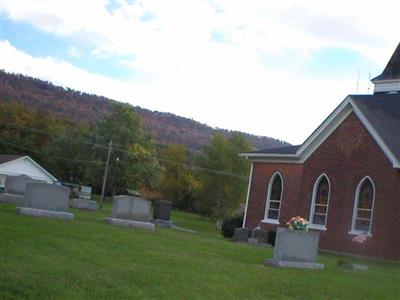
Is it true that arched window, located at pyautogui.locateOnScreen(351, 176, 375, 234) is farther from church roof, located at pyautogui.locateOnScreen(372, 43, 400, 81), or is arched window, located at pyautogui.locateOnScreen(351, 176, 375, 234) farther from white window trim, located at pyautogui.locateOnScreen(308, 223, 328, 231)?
church roof, located at pyautogui.locateOnScreen(372, 43, 400, 81)

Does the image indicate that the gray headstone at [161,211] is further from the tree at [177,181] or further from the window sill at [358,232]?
the tree at [177,181]

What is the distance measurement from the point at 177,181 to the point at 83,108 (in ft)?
154

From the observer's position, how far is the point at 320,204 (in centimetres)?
3014

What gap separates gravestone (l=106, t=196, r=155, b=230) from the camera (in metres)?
21.2

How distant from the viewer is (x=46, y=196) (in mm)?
19531

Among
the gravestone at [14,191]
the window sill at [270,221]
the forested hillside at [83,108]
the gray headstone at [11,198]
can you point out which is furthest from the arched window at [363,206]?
the forested hillside at [83,108]

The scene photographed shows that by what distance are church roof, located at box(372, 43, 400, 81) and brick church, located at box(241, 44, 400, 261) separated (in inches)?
105

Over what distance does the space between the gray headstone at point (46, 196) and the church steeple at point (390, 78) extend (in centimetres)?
2258

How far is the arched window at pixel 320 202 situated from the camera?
1173 inches

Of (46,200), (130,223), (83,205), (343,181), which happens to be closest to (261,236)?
(343,181)

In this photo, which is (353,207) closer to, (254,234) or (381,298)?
(254,234)

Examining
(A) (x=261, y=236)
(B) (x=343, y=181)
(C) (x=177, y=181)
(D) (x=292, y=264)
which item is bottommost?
(D) (x=292, y=264)

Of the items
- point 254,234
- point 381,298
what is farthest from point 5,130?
point 381,298

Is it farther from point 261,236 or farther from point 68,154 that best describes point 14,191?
point 68,154
